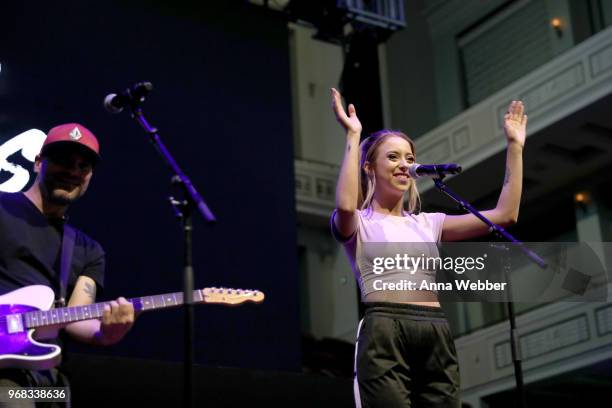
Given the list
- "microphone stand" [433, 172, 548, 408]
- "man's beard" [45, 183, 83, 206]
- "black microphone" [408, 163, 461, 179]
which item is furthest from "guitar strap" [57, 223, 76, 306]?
"microphone stand" [433, 172, 548, 408]

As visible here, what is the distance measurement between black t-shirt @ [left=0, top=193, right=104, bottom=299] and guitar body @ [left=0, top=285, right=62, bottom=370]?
0.13 feet

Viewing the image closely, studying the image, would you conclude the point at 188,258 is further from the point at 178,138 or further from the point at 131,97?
the point at 178,138

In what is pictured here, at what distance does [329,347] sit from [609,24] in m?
5.94

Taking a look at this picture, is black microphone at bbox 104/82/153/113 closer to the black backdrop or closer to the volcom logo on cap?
the volcom logo on cap

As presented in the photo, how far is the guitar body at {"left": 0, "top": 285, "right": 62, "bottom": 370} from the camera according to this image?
323 cm

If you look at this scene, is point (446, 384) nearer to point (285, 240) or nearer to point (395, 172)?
point (395, 172)

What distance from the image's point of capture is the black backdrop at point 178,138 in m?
6.65

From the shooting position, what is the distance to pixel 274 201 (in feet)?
25.1

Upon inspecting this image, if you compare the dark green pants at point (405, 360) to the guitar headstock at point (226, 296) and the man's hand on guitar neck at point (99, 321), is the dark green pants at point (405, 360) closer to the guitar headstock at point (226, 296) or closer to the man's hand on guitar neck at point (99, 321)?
the guitar headstock at point (226, 296)

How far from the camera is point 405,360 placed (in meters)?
3.35

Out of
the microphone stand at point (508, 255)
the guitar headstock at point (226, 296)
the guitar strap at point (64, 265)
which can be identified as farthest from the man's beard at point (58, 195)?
the microphone stand at point (508, 255)

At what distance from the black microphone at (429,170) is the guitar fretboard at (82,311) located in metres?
0.98

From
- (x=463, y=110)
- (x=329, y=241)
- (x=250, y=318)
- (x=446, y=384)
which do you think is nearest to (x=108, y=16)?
(x=250, y=318)

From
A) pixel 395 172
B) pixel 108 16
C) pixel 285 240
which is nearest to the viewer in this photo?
pixel 395 172
